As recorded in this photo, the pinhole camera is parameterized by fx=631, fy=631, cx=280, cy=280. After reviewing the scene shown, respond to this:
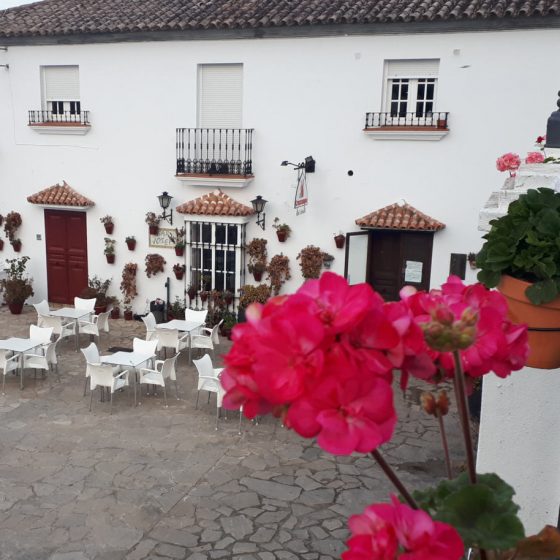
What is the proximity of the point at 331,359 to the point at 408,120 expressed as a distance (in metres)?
11.4

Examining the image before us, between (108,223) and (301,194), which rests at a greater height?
(301,194)

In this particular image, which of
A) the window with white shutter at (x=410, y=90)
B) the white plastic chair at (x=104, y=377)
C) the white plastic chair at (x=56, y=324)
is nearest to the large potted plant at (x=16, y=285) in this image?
the white plastic chair at (x=56, y=324)

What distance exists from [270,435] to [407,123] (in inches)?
258

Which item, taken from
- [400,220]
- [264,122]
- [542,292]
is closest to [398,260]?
[400,220]

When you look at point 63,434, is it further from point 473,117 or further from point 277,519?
point 473,117

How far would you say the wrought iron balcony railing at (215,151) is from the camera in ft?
42.3

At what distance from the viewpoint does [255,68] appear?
41.1 ft

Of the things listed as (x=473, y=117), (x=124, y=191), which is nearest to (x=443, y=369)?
(x=473, y=117)

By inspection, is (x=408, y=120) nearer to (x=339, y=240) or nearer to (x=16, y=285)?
(x=339, y=240)

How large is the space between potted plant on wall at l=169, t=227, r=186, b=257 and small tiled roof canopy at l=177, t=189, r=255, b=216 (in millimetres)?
546

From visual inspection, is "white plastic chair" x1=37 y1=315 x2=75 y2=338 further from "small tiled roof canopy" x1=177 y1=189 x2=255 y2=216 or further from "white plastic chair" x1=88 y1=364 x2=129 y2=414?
"small tiled roof canopy" x1=177 y1=189 x2=255 y2=216

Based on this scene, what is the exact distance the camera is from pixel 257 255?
43.2 feet

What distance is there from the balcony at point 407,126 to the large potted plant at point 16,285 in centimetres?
849

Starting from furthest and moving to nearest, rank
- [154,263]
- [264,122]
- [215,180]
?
1. [154,263]
2. [215,180]
3. [264,122]
